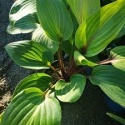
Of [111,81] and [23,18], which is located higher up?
[23,18]

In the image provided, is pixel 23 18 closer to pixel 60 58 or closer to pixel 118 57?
pixel 60 58

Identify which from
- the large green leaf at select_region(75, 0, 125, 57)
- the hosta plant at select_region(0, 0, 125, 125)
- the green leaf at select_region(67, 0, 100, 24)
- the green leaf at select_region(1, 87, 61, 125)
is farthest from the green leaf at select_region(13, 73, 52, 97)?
the green leaf at select_region(67, 0, 100, 24)

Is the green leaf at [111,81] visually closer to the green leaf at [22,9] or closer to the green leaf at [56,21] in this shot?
the green leaf at [56,21]

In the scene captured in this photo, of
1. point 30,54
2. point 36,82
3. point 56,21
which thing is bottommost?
point 36,82

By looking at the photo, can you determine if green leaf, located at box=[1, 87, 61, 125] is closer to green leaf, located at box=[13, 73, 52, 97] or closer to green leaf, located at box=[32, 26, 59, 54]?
green leaf, located at box=[13, 73, 52, 97]

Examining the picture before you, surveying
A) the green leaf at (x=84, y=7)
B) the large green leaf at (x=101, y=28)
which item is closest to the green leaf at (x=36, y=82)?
the large green leaf at (x=101, y=28)

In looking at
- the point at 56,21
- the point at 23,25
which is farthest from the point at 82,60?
the point at 23,25

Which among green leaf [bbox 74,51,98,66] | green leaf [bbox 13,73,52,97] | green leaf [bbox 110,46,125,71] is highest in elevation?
green leaf [bbox 74,51,98,66]
